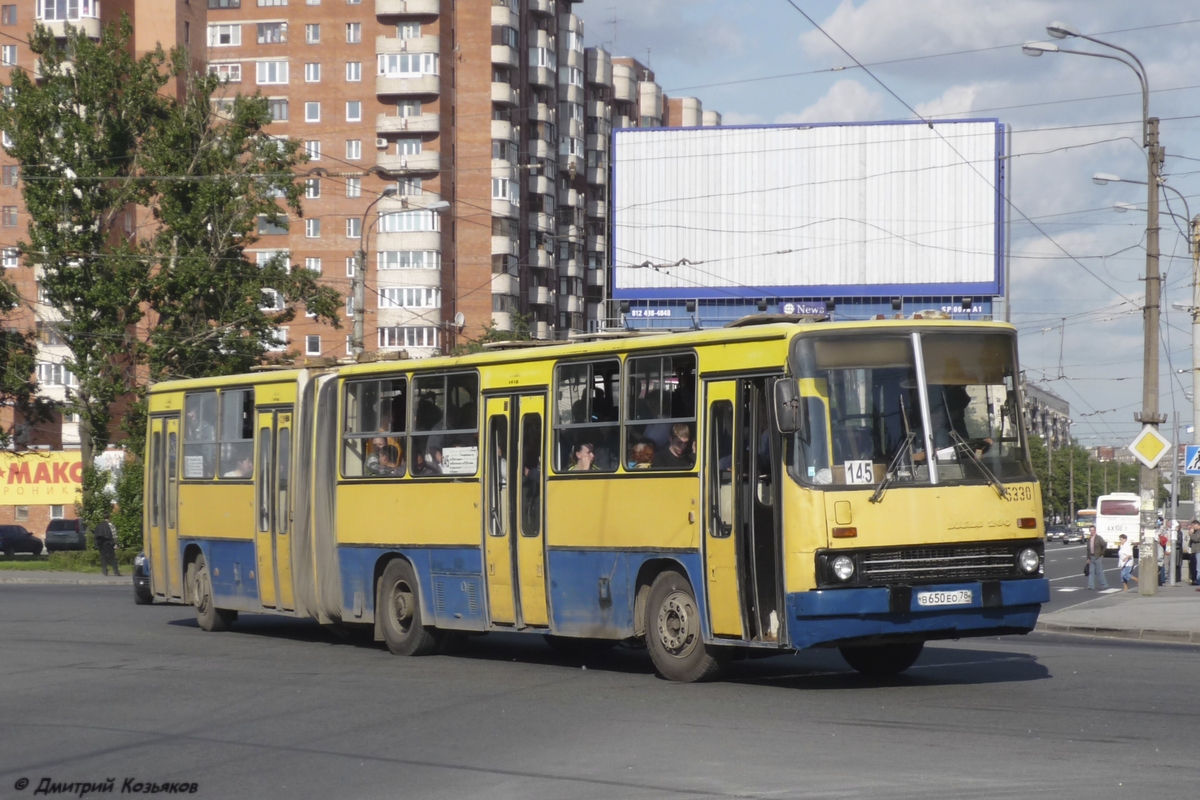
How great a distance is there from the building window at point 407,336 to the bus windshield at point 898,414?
80962mm

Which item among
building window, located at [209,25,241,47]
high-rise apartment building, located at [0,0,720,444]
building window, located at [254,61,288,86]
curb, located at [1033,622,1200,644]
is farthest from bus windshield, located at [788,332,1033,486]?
building window, located at [209,25,241,47]

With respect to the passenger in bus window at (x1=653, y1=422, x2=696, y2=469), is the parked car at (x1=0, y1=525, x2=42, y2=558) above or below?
below

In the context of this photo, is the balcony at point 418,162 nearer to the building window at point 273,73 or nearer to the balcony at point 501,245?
the balcony at point 501,245

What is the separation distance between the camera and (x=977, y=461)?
510 inches

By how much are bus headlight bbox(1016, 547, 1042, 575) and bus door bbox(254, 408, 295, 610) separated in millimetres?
9118

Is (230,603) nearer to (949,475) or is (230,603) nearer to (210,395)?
(210,395)

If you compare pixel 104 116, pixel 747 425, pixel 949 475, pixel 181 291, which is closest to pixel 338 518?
pixel 747 425

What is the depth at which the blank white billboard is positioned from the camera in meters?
76.5

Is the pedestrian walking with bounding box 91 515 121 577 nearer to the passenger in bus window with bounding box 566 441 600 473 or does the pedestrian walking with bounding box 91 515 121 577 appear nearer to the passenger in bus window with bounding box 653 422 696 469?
the passenger in bus window with bounding box 566 441 600 473

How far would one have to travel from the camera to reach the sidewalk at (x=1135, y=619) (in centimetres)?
2055

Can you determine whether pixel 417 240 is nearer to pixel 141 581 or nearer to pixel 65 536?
pixel 65 536

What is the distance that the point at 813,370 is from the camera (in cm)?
1275

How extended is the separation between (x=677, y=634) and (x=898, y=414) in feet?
8.66

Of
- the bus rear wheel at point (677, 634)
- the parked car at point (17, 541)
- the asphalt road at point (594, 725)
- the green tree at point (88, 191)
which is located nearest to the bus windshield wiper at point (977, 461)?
the asphalt road at point (594, 725)
